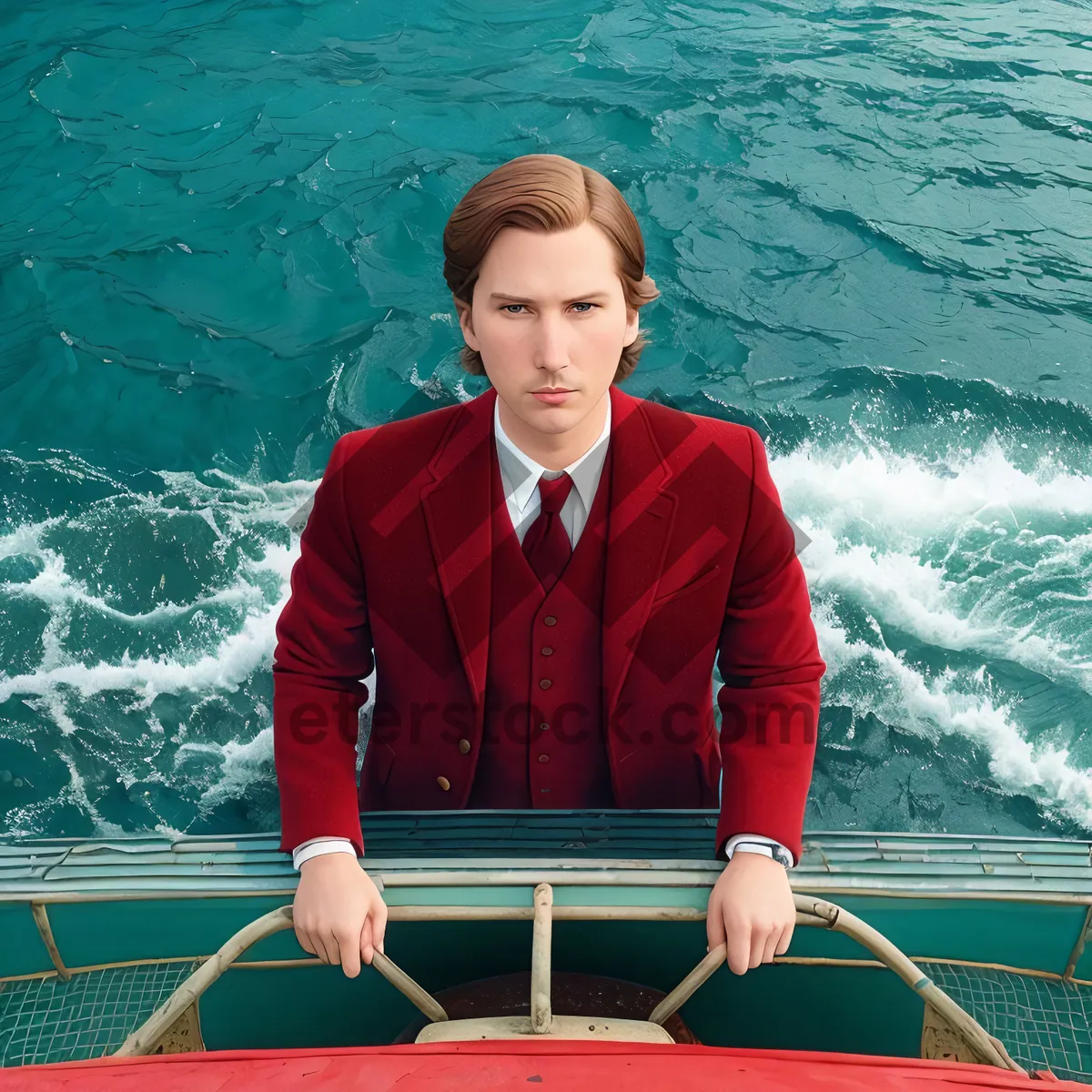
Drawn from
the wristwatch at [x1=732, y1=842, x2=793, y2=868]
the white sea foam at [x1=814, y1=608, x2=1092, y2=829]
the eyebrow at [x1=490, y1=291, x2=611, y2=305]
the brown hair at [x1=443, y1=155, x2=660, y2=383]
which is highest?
the brown hair at [x1=443, y1=155, x2=660, y2=383]

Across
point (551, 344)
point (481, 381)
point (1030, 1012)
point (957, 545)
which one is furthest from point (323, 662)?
point (957, 545)

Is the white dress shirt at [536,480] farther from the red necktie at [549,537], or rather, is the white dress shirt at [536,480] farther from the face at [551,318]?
the face at [551,318]

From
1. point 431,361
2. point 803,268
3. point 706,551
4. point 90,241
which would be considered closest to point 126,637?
point 431,361

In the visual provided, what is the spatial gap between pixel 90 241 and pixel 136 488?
6.23 feet

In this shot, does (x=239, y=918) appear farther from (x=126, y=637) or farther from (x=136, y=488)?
(x=136, y=488)

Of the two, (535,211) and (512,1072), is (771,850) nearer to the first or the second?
(512,1072)

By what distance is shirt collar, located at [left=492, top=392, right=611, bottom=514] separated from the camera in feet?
5.69

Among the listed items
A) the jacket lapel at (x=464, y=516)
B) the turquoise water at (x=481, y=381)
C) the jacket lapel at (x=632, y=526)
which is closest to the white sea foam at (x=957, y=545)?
the turquoise water at (x=481, y=381)

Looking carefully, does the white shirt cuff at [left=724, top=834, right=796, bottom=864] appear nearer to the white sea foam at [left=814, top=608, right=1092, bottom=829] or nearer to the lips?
the lips

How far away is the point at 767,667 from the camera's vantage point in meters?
1.81

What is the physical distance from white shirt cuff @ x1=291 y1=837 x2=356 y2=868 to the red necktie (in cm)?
52

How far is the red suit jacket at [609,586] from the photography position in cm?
175

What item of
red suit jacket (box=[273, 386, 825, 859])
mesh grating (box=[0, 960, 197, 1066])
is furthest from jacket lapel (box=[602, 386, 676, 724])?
mesh grating (box=[0, 960, 197, 1066])

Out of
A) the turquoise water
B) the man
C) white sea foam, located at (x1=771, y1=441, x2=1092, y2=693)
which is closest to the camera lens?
the man
